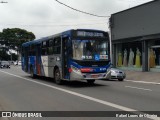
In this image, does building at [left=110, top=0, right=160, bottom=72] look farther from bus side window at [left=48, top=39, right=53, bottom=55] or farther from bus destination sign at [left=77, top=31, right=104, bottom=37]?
bus destination sign at [left=77, top=31, right=104, bottom=37]

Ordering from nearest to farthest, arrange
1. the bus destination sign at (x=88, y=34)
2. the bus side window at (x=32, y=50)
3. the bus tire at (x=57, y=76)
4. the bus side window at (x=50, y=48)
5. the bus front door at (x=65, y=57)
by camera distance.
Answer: the bus destination sign at (x=88, y=34), the bus front door at (x=65, y=57), the bus tire at (x=57, y=76), the bus side window at (x=50, y=48), the bus side window at (x=32, y=50)

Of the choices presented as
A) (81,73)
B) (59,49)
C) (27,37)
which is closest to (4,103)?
(81,73)

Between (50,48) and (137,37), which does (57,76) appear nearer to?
(50,48)

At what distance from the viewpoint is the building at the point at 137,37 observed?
31.2m

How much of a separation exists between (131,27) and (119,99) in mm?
22289

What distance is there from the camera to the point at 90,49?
60.3ft

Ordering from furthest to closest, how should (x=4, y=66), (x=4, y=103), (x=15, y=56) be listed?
(x=15, y=56)
(x=4, y=66)
(x=4, y=103)

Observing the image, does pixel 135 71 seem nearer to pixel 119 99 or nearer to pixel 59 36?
pixel 59 36

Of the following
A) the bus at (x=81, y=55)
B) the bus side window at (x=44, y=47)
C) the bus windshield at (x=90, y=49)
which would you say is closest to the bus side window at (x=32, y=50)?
the bus side window at (x=44, y=47)

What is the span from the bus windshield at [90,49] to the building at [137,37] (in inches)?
506

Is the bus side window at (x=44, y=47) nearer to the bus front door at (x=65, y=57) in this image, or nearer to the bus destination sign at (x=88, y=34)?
the bus front door at (x=65, y=57)

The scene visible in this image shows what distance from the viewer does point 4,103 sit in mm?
12523

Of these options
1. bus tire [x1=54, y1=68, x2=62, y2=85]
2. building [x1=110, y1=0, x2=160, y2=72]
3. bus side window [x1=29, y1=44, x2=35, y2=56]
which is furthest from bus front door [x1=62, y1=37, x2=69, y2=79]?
building [x1=110, y1=0, x2=160, y2=72]

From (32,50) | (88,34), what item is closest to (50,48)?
(88,34)
